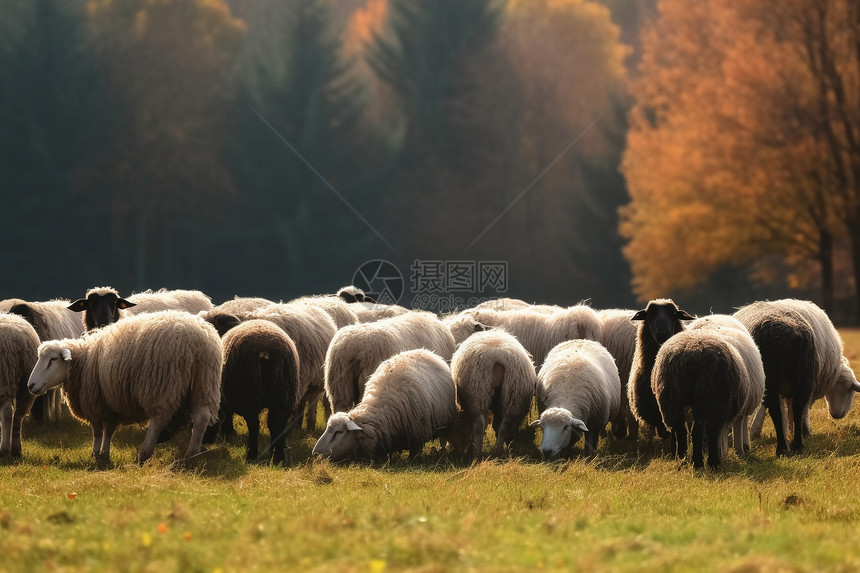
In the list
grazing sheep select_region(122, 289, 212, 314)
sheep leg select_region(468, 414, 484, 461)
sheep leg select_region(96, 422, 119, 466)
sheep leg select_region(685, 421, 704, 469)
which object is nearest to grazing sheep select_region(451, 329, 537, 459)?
sheep leg select_region(468, 414, 484, 461)

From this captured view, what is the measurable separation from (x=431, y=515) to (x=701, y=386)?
3.42 metres

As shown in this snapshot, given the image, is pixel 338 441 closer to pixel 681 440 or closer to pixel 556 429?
pixel 556 429

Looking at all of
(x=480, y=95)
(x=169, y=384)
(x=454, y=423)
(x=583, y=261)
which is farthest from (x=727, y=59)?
(x=169, y=384)

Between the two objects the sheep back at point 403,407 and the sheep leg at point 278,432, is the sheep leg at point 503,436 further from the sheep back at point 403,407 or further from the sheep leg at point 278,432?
the sheep leg at point 278,432

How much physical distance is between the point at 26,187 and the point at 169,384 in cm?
3012

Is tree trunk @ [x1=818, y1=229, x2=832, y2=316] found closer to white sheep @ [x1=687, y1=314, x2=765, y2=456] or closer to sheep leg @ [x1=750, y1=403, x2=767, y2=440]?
sheep leg @ [x1=750, y1=403, x2=767, y2=440]

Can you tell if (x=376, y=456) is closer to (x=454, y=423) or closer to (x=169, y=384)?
(x=454, y=423)

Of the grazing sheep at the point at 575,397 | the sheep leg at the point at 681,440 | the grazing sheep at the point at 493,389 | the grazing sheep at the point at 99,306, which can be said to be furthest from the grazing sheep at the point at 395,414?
the grazing sheep at the point at 99,306

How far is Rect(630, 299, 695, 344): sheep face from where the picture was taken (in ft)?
36.0

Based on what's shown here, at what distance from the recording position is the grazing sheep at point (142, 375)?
984 cm

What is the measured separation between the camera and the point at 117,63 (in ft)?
128

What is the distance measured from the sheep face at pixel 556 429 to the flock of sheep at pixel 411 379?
0.5 inches

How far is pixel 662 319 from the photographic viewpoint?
36.2 feet

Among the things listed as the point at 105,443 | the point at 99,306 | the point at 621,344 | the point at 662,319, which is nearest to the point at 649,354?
the point at 662,319
